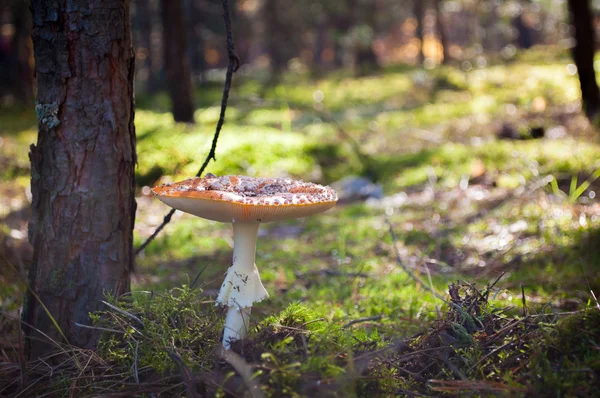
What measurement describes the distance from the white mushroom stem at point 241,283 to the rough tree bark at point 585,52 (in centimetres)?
783

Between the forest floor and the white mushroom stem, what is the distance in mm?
119

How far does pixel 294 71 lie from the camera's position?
2502 centimetres

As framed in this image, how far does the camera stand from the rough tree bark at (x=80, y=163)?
2646mm

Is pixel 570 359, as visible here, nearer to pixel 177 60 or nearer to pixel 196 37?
pixel 177 60

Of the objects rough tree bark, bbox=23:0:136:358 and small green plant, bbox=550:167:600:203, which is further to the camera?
small green plant, bbox=550:167:600:203

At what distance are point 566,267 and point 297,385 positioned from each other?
2.94m

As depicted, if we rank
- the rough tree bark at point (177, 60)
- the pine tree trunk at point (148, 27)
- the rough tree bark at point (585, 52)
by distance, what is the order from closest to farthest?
the rough tree bark at point (585, 52) → the rough tree bark at point (177, 60) → the pine tree trunk at point (148, 27)

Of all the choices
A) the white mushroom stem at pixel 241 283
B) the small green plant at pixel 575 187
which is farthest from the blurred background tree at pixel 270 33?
the white mushroom stem at pixel 241 283

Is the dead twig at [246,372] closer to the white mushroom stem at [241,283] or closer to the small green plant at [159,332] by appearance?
the small green plant at [159,332]

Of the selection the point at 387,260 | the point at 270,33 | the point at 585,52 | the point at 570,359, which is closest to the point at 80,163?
the point at 570,359

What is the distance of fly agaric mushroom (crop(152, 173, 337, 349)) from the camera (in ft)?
7.23

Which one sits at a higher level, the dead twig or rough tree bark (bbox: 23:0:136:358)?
rough tree bark (bbox: 23:0:136:358)

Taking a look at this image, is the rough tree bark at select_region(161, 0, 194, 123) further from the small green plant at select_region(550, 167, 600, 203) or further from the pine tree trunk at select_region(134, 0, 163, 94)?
the pine tree trunk at select_region(134, 0, 163, 94)

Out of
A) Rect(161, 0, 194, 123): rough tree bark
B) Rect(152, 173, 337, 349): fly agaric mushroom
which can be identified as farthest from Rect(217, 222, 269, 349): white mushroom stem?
Rect(161, 0, 194, 123): rough tree bark
